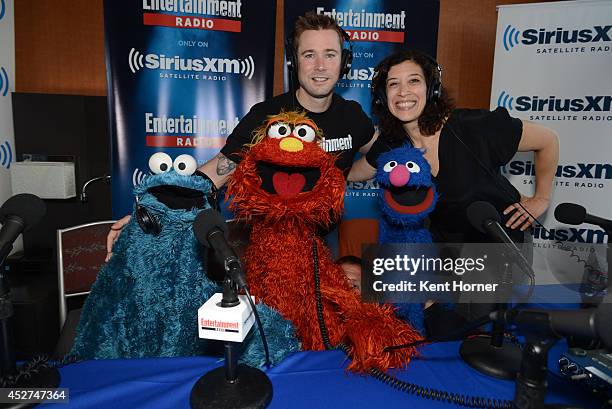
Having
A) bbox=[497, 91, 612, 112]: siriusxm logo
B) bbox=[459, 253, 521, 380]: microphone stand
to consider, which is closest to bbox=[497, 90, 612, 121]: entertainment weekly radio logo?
bbox=[497, 91, 612, 112]: siriusxm logo

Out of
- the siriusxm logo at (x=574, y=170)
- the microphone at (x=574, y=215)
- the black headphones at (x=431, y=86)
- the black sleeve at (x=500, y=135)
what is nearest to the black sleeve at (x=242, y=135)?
the black headphones at (x=431, y=86)

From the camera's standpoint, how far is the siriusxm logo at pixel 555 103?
246 cm

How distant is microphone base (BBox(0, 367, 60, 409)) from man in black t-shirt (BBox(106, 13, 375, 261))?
796 millimetres

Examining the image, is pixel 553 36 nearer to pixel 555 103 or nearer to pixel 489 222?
pixel 555 103

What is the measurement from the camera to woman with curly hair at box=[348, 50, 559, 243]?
1.37 meters

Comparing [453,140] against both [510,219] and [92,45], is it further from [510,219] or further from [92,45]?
[92,45]

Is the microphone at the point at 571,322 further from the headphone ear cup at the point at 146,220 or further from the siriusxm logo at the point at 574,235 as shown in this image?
the siriusxm logo at the point at 574,235

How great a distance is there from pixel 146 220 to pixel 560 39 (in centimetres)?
279

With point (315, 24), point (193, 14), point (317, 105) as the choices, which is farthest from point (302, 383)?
point (193, 14)

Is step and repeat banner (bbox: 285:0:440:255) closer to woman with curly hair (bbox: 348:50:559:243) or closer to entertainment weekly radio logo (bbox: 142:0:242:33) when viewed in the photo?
entertainment weekly radio logo (bbox: 142:0:242:33)

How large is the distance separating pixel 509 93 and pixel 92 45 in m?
2.98

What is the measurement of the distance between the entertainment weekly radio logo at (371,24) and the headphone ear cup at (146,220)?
2107 millimetres

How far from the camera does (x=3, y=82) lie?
8.27ft

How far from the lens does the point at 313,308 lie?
1.04 m
